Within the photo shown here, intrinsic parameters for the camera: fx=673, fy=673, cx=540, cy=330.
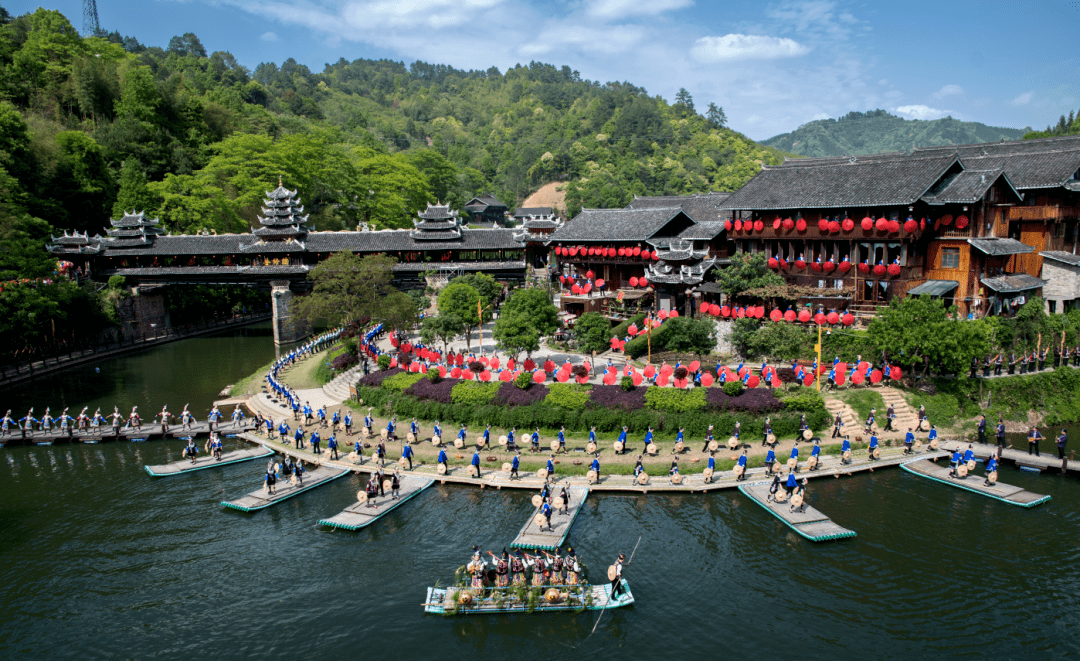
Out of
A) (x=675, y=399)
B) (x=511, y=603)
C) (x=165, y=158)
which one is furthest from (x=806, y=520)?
(x=165, y=158)

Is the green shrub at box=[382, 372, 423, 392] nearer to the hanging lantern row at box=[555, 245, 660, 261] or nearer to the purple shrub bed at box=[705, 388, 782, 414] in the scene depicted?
the purple shrub bed at box=[705, 388, 782, 414]

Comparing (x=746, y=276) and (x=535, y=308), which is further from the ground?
(x=746, y=276)

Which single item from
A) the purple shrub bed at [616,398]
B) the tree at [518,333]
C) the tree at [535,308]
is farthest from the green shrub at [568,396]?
the tree at [535,308]

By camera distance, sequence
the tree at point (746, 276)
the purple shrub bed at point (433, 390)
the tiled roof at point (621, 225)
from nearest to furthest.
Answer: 1. the purple shrub bed at point (433, 390)
2. the tree at point (746, 276)
3. the tiled roof at point (621, 225)

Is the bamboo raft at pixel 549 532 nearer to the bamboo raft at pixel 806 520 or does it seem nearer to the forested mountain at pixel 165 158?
the bamboo raft at pixel 806 520

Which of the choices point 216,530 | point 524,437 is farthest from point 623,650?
point 216,530

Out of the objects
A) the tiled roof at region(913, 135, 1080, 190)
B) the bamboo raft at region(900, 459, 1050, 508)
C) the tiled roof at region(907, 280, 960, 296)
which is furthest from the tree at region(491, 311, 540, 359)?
the tiled roof at region(913, 135, 1080, 190)

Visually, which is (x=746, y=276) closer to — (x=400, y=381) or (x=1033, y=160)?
(x=1033, y=160)
